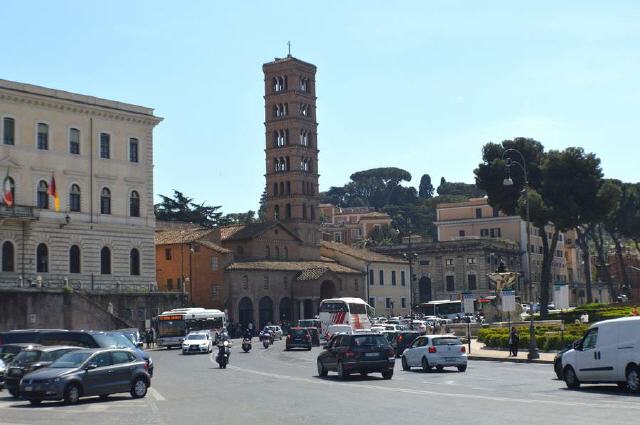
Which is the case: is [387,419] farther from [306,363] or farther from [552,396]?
[306,363]

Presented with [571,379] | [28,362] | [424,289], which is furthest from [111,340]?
[424,289]

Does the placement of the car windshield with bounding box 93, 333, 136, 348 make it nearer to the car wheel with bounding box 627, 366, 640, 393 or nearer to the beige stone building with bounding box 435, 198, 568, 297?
the car wheel with bounding box 627, 366, 640, 393

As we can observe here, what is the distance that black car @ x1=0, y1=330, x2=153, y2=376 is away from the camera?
30922 mm

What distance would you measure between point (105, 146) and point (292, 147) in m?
33.6

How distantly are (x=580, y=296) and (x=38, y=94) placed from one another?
8809 centimetres

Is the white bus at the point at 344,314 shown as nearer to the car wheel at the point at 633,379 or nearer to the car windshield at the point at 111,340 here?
the car windshield at the point at 111,340

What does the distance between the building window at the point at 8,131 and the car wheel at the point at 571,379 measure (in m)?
46.8

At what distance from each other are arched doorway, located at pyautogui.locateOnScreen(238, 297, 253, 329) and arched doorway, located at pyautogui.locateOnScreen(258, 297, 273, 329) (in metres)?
1.43

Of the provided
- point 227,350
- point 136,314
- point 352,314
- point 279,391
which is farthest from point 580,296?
point 279,391

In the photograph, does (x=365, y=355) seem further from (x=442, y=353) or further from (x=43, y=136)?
(x=43, y=136)

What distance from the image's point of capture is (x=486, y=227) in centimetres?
12019

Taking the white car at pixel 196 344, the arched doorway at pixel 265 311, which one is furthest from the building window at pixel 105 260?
the arched doorway at pixel 265 311

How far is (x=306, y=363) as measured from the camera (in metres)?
42.1

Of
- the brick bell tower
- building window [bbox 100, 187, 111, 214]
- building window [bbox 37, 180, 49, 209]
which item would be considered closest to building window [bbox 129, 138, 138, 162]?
building window [bbox 100, 187, 111, 214]
